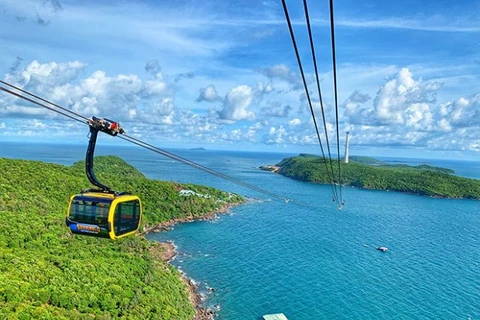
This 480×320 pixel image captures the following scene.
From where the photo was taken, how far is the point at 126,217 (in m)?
14.5

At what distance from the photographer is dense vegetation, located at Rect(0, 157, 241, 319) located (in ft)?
86.9

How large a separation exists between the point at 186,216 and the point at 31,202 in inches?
1334

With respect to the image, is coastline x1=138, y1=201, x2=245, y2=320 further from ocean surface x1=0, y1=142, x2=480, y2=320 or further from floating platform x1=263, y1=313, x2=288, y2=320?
floating platform x1=263, y1=313, x2=288, y2=320

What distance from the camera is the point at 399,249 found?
62844 mm

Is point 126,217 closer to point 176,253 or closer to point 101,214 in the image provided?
point 101,214

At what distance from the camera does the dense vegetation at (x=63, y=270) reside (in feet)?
86.9

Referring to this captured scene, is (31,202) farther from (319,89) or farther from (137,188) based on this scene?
(319,89)

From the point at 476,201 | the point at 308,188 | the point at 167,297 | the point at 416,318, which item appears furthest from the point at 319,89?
the point at 476,201

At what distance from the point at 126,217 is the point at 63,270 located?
2224cm

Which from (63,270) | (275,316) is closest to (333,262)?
(275,316)

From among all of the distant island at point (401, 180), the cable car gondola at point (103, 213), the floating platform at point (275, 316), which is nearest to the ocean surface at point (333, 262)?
the floating platform at point (275, 316)

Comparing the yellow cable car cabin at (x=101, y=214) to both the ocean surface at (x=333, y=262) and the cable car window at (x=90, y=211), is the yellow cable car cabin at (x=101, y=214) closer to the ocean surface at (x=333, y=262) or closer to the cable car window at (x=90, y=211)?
the cable car window at (x=90, y=211)

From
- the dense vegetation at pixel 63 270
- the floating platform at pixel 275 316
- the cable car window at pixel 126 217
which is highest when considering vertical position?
the cable car window at pixel 126 217

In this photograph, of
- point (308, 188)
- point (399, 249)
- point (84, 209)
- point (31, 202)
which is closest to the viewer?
point (84, 209)
